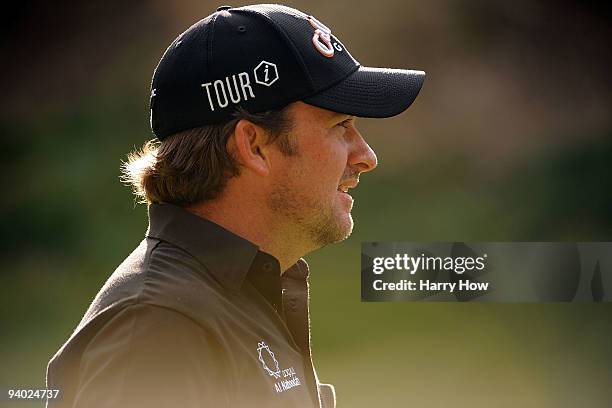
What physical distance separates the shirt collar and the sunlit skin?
0.14ft

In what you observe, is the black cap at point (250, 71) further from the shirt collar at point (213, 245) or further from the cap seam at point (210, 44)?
the shirt collar at point (213, 245)

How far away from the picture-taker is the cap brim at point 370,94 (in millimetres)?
1598

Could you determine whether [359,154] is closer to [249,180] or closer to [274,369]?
[249,180]

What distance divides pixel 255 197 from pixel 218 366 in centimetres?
39

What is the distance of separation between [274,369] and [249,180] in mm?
357

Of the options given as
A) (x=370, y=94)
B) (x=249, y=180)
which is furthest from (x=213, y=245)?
(x=370, y=94)

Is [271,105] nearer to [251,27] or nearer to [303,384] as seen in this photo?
[251,27]

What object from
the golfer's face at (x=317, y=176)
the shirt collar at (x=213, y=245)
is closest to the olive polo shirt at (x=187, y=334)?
the shirt collar at (x=213, y=245)

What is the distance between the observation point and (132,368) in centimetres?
121

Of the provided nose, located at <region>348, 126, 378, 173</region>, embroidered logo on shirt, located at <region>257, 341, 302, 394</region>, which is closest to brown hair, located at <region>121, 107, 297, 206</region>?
nose, located at <region>348, 126, 378, 173</region>

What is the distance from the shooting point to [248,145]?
160cm

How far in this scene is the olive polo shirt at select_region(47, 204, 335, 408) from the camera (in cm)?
122

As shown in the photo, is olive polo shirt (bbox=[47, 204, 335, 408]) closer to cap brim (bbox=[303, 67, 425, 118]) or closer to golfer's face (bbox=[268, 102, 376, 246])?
golfer's face (bbox=[268, 102, 376, 246])

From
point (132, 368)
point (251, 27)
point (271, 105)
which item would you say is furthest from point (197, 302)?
point (251, 27)
